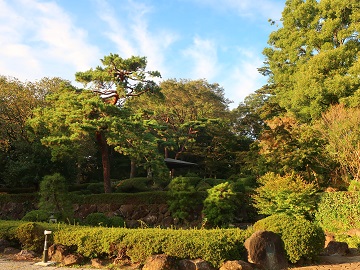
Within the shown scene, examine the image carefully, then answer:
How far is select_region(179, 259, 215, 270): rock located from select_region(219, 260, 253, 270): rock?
263 mm

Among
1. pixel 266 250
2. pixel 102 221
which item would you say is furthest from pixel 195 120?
pixel 266 250

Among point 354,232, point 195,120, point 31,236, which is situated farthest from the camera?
point 195,120

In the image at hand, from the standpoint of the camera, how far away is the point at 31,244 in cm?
830

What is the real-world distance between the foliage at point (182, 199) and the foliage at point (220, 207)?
1.01 meters

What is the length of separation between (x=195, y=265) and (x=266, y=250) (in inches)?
60.3

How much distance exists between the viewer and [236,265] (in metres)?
6.57

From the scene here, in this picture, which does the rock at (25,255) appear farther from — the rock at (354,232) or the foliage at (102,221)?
the rock at (354,232)

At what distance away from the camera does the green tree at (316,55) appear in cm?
2044

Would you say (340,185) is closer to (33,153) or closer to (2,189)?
(33,153)

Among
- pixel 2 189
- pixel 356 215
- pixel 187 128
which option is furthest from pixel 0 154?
pixel 356 215

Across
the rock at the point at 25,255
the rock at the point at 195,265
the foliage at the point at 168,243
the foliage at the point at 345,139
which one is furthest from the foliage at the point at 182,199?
the rock at the point at 195,265

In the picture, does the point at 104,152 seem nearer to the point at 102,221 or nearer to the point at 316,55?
the point at 102,221

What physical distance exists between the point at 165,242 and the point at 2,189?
1879 centimetres

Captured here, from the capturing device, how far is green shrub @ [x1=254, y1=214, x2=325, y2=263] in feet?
23.4
